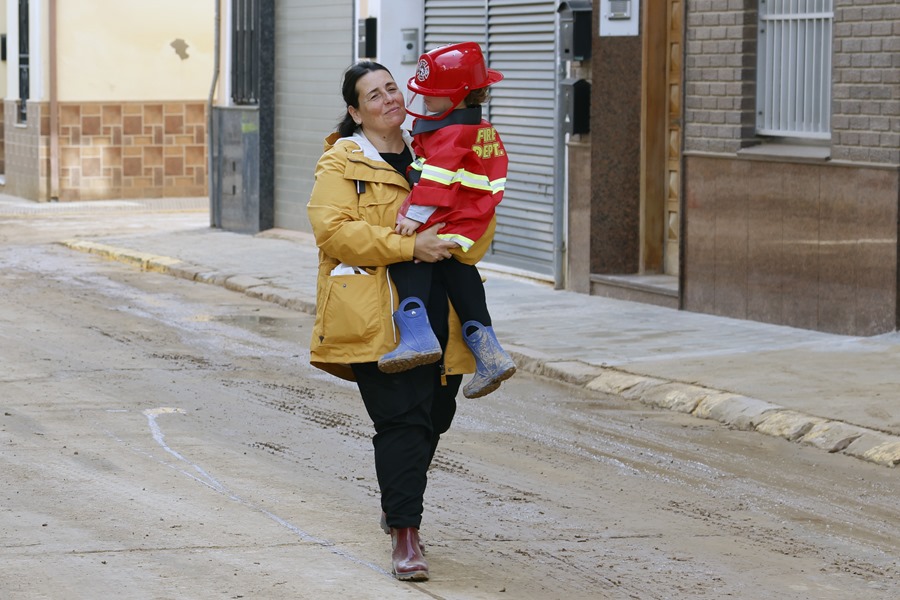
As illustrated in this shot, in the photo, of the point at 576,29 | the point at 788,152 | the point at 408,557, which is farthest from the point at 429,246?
the point at 576,29

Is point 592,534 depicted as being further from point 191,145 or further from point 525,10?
point 191,145

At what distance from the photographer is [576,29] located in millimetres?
14508

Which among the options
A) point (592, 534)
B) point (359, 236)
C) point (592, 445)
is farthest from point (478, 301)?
point (592, 445)

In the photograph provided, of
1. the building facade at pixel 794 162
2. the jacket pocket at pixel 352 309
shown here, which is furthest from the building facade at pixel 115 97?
the jacket pocket at pixel 352 309

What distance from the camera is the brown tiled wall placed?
26.6m

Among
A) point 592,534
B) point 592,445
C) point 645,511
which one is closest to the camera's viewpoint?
point 592,534

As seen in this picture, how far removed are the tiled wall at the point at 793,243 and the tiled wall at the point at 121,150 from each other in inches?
592

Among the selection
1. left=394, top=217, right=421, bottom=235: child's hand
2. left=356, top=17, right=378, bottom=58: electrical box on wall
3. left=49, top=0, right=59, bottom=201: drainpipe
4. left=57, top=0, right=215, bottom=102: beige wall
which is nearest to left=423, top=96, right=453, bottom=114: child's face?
left=394, top=217, right=421, bottom=235: child's hand

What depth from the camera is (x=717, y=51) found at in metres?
13.2

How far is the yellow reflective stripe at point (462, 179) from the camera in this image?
229 inches

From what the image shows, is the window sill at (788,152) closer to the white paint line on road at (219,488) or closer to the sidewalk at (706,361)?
the sidewalk at (706,361)

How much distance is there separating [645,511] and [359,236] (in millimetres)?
2005

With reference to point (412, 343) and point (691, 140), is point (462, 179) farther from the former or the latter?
point (691, 140)

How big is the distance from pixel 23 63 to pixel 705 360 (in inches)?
765
